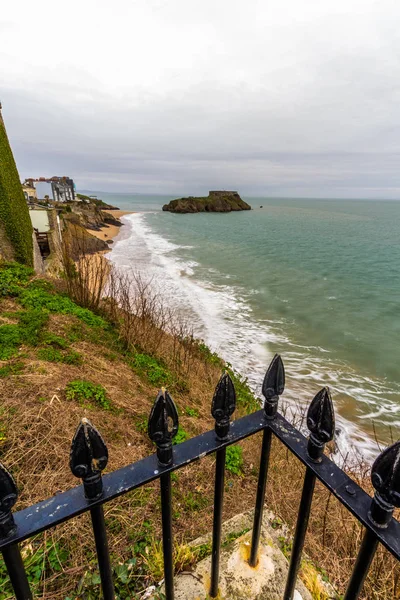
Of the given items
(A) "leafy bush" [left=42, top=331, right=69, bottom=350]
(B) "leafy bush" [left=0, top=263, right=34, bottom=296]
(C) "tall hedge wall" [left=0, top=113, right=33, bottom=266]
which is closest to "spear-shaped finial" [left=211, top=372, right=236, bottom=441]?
(A) "leafy bush" [left=42, top=331, right=69, bottom=350]

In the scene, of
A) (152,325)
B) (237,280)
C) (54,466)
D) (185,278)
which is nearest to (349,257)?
(237,280)

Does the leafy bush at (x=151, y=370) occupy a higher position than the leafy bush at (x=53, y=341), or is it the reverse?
the leafy bush at (x=53, y=341)

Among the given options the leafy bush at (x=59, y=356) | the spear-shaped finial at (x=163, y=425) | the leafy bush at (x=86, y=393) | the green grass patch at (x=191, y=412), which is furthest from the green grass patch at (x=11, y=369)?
the spear-shaped finial at (x=163, y=425)

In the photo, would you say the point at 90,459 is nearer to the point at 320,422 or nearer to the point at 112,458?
the point at 320,422

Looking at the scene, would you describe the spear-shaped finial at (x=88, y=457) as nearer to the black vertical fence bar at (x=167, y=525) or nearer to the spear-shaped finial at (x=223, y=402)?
the black vertical fence bar at (x=167, y=525)

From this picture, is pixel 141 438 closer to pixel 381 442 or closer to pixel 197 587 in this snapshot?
pixel 197 587

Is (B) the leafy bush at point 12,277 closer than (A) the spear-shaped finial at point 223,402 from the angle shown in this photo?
No

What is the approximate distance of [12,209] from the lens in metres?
11.0

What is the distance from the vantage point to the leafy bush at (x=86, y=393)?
186 inches

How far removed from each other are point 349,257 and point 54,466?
3506 centimetres

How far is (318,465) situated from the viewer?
4.22ft

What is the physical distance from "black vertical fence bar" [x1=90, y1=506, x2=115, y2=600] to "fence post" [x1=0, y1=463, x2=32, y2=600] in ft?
0.87

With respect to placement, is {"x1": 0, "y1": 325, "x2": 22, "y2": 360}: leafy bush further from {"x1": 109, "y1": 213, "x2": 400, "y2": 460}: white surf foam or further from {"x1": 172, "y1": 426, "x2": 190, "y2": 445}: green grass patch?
{"x1": 109, "y1": 213, "x2": 400, "y2": 460}: white surf foam

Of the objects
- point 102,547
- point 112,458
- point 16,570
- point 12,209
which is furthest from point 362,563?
Result: point 12,209
